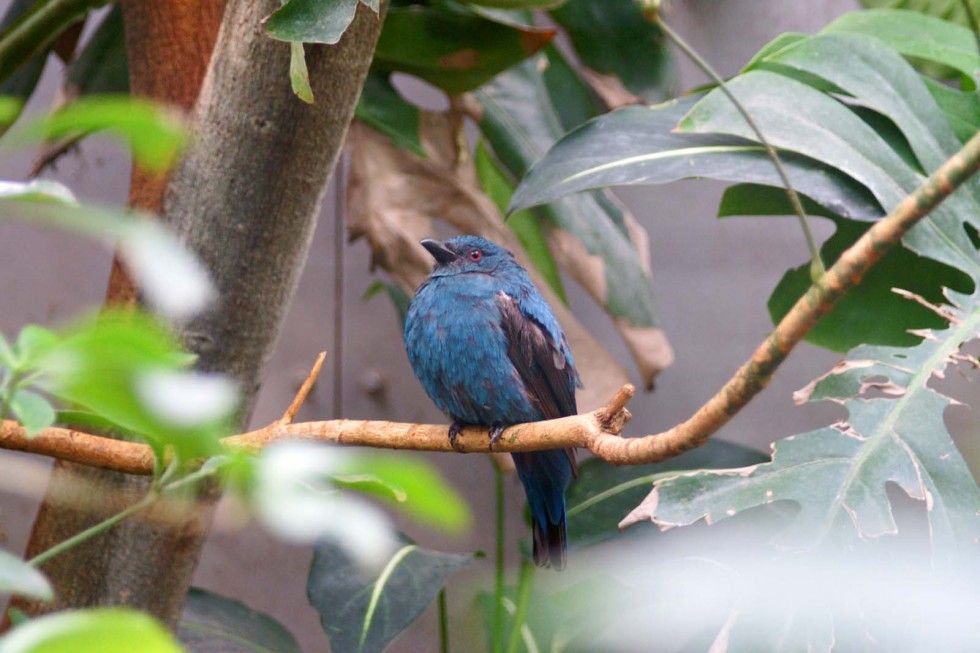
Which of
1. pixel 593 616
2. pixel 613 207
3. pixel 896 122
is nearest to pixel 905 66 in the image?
pixel 896 122

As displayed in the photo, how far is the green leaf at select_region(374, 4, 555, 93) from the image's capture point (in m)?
2.51

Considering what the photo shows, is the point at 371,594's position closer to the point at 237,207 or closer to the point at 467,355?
the point at 467,355

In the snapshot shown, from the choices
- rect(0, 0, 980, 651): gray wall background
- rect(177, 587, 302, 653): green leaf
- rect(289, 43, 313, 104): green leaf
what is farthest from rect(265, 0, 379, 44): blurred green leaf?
rect(0, 0, 980, 651): gray wall background

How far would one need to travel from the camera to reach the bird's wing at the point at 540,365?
7.11 feet

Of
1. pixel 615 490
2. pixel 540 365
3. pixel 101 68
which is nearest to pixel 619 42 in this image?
A: pixel 540 365

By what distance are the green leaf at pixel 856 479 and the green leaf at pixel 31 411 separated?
115cm

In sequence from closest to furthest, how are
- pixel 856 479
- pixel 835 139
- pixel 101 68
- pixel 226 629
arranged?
pixel 856 479 → pixel 835 139 → pixel 226 629 → pixel 101 68

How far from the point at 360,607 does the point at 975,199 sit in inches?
71.1

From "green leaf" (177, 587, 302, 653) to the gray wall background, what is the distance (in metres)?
1.34

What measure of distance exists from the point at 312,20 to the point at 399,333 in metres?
2.50

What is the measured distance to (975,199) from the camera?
6.98 feet

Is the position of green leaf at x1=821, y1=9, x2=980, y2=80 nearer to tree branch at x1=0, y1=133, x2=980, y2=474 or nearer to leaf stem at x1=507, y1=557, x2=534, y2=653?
tree branch at x1=0, y1=133, x2=980, y2=474

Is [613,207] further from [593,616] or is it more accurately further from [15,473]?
[15,473]

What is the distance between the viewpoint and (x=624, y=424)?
1301 mm
